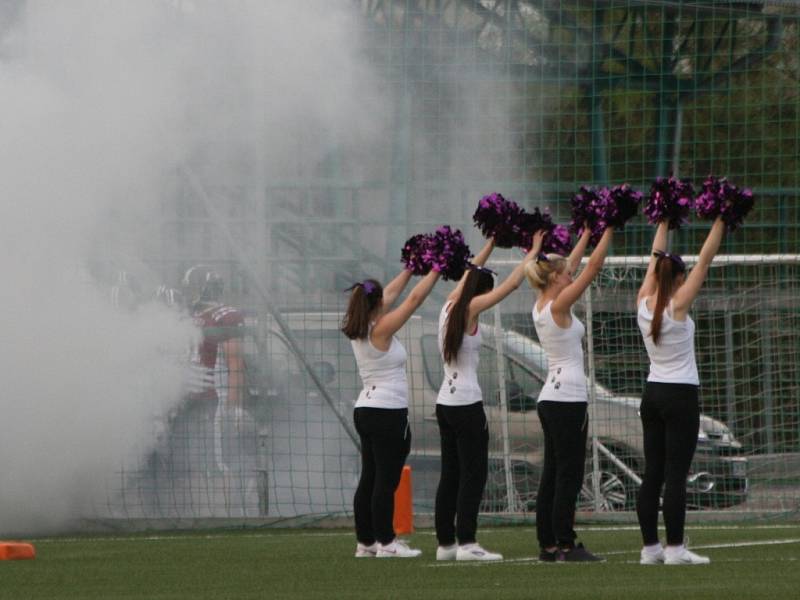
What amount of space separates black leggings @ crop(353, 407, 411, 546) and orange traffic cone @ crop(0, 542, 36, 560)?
2048mm

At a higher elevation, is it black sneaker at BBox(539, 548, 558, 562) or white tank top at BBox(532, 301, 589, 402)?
white tank top at BBox(532, 301, 589, 402)

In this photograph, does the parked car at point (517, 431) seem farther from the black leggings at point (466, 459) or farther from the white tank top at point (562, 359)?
the white tank top at point (562, 359)

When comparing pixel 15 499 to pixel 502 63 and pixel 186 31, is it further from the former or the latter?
pixel 502 63

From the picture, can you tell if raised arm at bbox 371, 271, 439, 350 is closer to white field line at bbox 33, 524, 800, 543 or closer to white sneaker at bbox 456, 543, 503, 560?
white sneaker at bbox 456, 543, 503, 560

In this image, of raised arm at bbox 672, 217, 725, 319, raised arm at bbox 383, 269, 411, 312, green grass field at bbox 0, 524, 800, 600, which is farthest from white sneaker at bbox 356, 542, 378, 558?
raised arm at bbox 672, 217, 725, 319

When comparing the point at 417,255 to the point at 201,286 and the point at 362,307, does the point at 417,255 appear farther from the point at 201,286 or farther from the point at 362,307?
the point at 201,286

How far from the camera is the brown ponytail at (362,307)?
30.7ft

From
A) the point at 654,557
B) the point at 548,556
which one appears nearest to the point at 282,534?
the point at 548,556

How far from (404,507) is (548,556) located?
2.98 m

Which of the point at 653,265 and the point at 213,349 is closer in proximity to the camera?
the point at 653,265

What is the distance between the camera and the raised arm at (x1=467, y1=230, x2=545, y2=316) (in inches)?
350

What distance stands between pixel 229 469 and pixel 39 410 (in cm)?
183

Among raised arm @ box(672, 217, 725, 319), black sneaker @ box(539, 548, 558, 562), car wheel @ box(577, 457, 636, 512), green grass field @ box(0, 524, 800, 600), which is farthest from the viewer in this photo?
car wheel @ box(577, 457, 636, 512)

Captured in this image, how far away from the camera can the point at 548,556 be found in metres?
9.15
